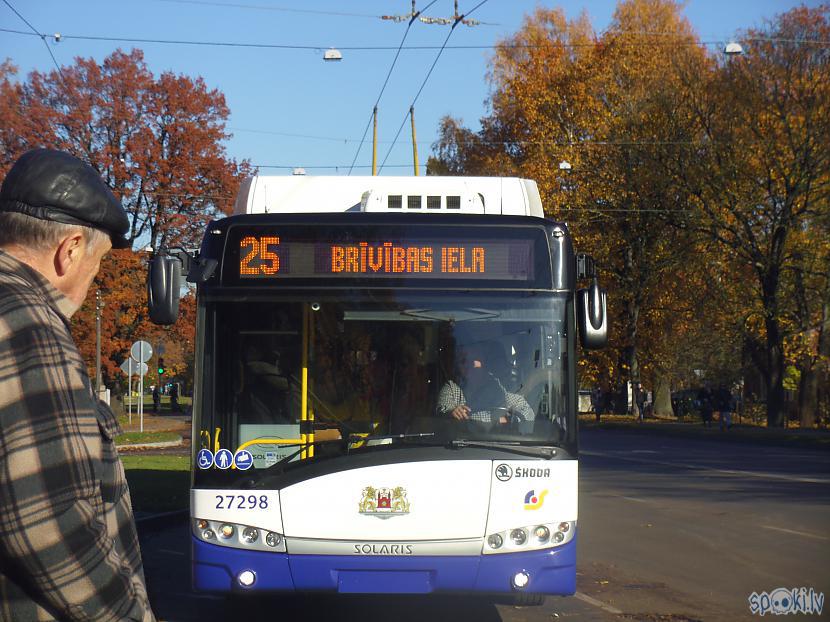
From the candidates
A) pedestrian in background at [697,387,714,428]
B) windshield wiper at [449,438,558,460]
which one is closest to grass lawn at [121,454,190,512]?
windshield wiper at [449,438,558,460]

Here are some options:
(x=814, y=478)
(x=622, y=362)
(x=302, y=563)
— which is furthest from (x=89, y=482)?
(x=622, y=362)

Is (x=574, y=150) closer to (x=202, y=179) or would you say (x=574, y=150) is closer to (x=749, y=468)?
(x=202, y=179)

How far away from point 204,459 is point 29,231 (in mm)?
5062

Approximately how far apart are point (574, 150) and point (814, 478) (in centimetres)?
Answer: 2364

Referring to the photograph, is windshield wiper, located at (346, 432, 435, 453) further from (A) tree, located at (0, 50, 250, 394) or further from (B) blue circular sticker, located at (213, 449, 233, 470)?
(A) tree, located at (0, 50, 250, 394)

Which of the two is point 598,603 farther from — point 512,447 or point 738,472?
point 738,472

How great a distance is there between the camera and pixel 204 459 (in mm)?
6980

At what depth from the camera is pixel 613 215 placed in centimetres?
4009

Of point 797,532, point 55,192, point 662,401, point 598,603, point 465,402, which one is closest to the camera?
point 55,192

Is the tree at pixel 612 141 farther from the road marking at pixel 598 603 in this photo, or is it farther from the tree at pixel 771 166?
the road marking at pixel 598 603

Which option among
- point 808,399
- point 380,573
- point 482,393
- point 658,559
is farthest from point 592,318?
point 808,399

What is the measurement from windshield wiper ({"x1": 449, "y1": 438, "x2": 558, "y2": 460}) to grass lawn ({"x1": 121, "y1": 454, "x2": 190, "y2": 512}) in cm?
766

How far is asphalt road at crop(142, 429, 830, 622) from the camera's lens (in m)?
8.16

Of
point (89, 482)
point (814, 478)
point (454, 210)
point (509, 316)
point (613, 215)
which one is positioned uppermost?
point (613, 215)
